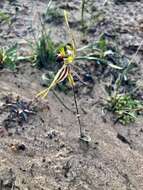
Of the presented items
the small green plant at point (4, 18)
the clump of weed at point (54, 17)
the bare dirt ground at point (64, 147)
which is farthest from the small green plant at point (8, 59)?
the clump of weed at point (54, 17)

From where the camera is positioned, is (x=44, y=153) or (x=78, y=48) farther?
(x=78, y=48)

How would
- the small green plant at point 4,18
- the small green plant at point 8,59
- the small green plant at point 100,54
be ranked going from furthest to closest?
the small green plant at point 4,18 < the small green plant at point 100,54 < the small green plant at point 8,59

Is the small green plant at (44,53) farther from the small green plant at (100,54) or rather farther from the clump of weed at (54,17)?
the clump of weed at (54,17)

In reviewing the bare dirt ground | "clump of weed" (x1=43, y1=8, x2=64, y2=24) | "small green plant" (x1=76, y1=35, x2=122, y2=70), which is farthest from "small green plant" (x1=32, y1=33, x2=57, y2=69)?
"clump of weed" (x1=43, y1=8, x2=64, y2=24)

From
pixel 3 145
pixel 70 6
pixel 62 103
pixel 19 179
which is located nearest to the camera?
pixel 19 179

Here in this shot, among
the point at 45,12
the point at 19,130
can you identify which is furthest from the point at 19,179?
the point at 45,12

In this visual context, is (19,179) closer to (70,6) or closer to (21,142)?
(21,142)
